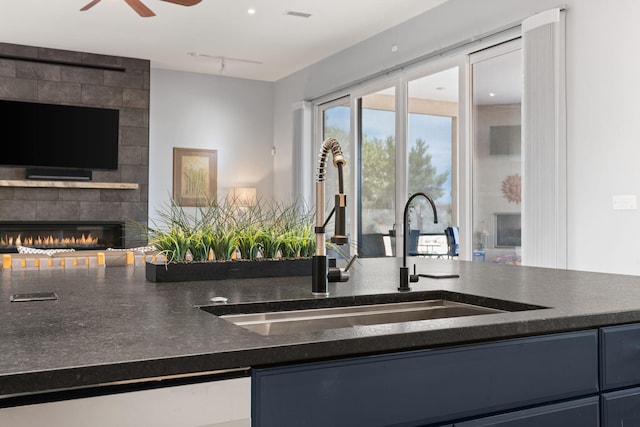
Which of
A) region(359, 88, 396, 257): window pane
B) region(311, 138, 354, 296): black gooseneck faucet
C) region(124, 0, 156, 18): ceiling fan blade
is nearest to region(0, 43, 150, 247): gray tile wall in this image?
region(359, 88, 396, 257): window pane

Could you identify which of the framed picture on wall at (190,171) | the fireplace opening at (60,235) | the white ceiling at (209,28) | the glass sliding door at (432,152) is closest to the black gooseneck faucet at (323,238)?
Answer: the glass sliding door at (432,152)

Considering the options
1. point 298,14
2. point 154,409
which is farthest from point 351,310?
point 298,14

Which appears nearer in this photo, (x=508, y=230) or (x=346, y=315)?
(x=346, y=315)

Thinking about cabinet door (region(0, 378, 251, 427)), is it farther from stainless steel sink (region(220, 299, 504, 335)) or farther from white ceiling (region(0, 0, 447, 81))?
white ceiling (region(0, 0, 447, 81))

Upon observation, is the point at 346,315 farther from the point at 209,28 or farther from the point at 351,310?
the point at 209,28

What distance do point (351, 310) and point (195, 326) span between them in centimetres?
53

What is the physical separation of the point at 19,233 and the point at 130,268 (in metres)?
5.37

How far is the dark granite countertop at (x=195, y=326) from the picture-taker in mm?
847

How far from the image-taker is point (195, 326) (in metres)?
1.08

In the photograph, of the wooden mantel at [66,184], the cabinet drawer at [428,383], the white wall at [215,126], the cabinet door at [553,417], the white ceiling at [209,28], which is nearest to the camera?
the cabinet drawer at [428,383]

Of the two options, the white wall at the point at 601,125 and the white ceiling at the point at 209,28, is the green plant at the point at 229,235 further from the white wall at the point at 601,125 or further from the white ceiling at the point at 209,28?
the white ceiling at the point at 209,28

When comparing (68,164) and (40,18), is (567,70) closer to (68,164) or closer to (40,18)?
(40,18)

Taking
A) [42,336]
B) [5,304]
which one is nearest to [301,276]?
[5,304]

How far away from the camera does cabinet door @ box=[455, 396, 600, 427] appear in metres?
1.14
